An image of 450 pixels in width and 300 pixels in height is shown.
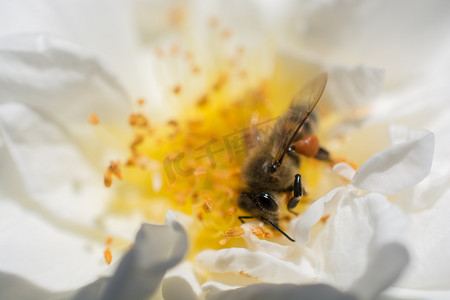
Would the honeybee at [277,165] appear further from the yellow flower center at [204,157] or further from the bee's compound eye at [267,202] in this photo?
the yellow flower center at [204,157]

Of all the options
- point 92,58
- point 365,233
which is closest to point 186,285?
point 365,233

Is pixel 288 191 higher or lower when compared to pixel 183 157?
higher

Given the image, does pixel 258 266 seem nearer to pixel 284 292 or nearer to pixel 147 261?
pixel 284 292

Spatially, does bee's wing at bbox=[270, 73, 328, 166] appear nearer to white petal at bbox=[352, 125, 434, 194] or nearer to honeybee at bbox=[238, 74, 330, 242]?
honeybee at bbox=[238, 74, 330, 242]

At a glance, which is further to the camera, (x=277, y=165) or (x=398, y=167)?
(x=277, y=165)

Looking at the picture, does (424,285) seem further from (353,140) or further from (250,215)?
(353,140)

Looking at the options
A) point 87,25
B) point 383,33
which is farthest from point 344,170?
point 87,25

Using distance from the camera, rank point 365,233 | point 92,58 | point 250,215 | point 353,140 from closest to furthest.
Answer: point 365,233
point 250,215
point 92,58
point 353,140

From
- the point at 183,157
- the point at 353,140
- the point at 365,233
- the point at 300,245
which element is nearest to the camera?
the point at 365,233

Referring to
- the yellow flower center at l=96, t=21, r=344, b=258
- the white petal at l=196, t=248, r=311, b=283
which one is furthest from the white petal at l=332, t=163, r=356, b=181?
the white petal at l=196, t=248, r=311, b=283
